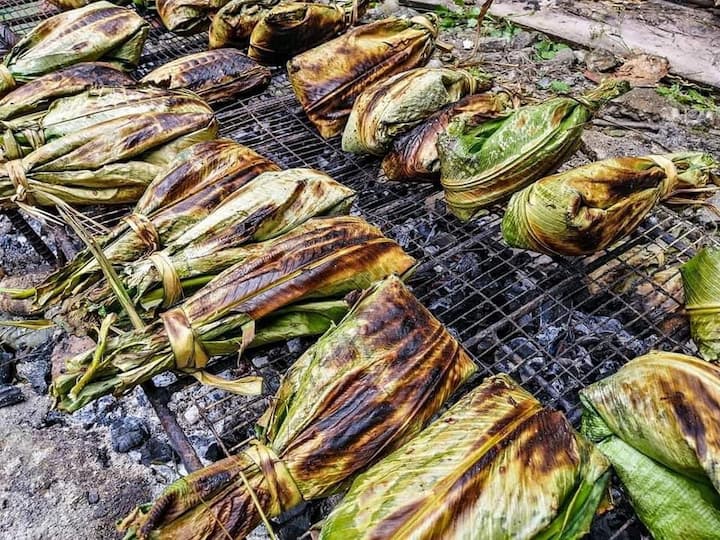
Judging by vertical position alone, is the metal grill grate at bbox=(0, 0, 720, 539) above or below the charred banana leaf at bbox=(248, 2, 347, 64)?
below

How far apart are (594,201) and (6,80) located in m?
3.11

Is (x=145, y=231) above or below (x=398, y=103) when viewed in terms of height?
below

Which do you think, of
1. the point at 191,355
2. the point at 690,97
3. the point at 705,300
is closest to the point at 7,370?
the point at 191,355

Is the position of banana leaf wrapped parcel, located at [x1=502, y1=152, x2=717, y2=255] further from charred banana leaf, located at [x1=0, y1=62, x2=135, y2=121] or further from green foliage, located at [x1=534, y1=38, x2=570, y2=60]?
green foliage, located at [x1=534, y1=38, x2=570, y2=60]

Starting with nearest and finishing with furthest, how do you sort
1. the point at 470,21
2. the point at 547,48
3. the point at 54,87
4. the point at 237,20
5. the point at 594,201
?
the point at 594,201 < the point at 54,87 < the point at 237,20 < the point at 547,48 < the point at 470,21

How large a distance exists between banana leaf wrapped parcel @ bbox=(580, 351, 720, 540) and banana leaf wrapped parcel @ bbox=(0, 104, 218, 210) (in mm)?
2186

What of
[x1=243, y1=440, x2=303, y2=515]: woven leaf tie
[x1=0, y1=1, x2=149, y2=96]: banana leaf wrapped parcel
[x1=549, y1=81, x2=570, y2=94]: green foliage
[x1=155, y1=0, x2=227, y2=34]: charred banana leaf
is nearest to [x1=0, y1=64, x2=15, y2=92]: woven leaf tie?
[x1=0, y1=1, x2=149, y2=96]: banana leaf wrapped parcel

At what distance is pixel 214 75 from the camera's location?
3721mm

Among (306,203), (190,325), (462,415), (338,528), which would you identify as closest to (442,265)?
(306,203)

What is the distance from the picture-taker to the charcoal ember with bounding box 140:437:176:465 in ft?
8.72

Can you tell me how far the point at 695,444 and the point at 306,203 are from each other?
1622mm

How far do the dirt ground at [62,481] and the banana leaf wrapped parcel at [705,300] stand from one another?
2.16 metres

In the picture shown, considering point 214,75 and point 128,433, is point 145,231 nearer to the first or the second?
point 128,433

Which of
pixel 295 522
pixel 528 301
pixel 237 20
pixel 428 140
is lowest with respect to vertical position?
pixel 295 522
